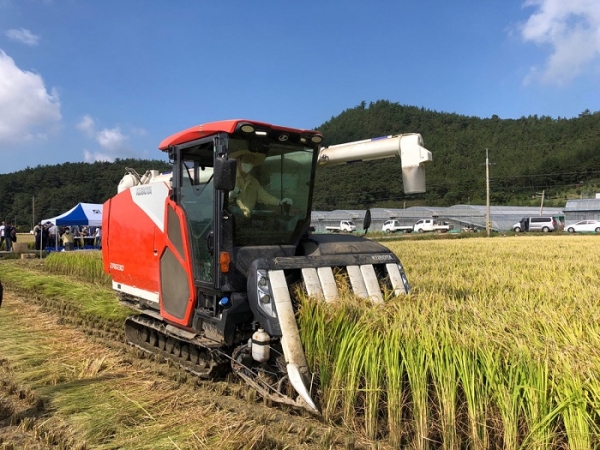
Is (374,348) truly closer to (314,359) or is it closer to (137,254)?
(314,359)

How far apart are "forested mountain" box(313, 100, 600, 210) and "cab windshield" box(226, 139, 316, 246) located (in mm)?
60935

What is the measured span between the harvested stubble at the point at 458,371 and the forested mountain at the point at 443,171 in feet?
182

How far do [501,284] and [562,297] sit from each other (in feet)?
6.01

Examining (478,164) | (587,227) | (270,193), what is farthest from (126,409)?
(478,164)

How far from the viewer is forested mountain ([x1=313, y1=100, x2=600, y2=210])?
7681 cm

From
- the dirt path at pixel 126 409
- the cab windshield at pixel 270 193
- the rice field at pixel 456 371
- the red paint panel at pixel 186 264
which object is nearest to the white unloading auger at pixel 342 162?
the rice field at pixel 456 371

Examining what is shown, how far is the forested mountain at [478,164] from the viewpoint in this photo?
3024 inches

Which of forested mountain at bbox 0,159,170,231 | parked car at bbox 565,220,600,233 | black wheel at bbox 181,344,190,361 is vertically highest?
forested mountain at bbox 0,159,170,231

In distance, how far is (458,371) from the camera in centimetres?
296

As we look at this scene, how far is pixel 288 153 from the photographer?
4977mm

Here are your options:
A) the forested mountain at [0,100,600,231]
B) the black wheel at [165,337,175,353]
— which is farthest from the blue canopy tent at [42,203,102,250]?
the forested mountain at [0,100,600,231]

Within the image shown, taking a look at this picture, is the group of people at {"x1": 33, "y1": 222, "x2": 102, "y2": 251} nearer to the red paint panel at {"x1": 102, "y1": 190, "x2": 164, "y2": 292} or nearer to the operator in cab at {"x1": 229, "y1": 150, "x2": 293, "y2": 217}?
the red paint panel at {"x1": 102, "y1": 190, "x2": 164, "y2": 292}

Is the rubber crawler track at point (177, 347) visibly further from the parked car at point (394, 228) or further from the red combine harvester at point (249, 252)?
the parked car at point (394, 228)

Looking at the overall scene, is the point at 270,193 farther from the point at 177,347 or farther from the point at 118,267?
the point at 118,267
